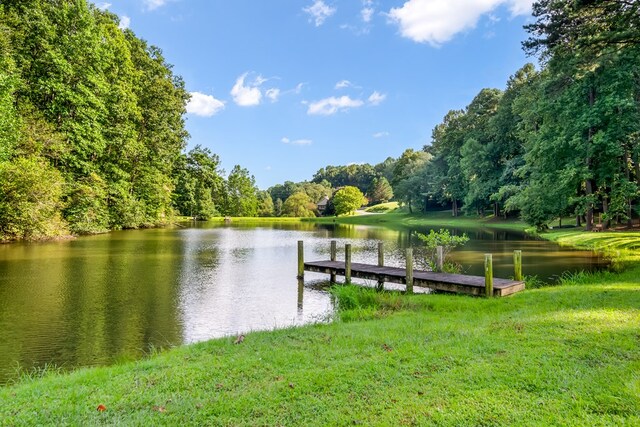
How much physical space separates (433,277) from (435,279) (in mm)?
274

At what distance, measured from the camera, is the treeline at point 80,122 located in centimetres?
2573

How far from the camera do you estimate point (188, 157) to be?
5794cm

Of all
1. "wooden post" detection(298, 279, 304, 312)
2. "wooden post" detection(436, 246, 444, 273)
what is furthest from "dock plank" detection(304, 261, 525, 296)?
"wooden post" detection(298, 279, 304, 312)

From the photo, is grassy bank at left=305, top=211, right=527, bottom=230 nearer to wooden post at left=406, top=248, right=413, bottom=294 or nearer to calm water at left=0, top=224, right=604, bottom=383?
calm water at left=0, top=224, right=604, bottom=383

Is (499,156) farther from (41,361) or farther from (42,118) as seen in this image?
(41,361)

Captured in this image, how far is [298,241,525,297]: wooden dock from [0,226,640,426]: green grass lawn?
3.20 meters

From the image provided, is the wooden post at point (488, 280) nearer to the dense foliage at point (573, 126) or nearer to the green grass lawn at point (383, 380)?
the green grass lawn at point (383, 380)

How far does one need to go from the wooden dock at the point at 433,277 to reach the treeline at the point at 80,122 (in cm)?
1988

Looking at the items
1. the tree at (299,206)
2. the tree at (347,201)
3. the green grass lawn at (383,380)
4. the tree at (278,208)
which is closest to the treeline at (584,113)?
the green grass lawn at (383,380)

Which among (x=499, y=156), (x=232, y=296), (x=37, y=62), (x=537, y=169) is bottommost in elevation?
(x=232, y=296)

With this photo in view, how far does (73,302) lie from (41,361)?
4613mm

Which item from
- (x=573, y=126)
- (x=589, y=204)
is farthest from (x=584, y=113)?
(x=589, y=204)

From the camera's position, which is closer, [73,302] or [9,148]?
[73,302]

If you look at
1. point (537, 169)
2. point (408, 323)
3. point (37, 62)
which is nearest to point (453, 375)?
point (408, 323)
